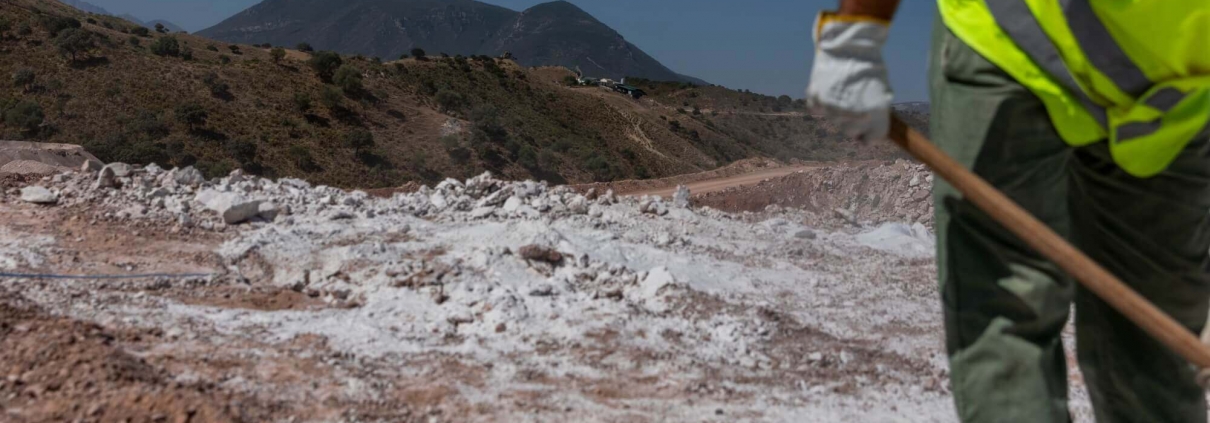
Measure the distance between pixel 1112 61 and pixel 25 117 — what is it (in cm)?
2583

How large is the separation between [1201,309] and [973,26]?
79cm

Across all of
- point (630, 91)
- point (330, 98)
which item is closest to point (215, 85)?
point (330, 98)

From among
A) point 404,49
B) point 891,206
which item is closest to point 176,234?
point 891,206

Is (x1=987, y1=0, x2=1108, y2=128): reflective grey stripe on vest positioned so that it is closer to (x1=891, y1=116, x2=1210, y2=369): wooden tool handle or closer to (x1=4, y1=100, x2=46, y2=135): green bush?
(x1=891, y1=116, x2=1210, y2=369): wooden tool handle

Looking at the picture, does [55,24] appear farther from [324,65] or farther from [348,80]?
[348,80]

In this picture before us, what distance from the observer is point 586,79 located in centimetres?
5341

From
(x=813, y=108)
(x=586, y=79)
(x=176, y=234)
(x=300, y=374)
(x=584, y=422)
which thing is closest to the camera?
(x=813, y=108)

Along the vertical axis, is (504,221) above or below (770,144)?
above

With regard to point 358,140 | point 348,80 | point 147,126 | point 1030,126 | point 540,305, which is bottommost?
point 358,140

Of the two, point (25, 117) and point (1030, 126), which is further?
point (25, 117)

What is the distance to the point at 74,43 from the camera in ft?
86.5

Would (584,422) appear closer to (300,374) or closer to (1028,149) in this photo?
(300,374)

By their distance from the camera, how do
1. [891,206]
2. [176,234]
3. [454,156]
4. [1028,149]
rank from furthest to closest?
[454,156] < [891,206] < [176,234] < [1028,149]

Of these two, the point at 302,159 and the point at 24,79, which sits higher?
the point at 24,79
